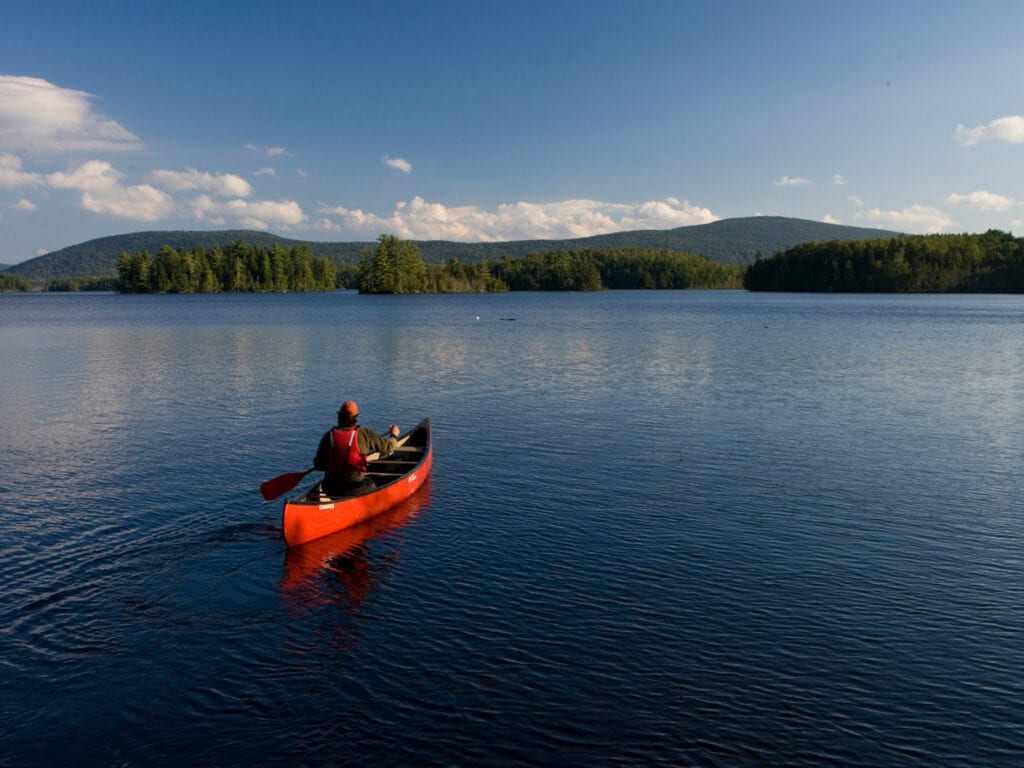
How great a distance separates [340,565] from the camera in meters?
14.0

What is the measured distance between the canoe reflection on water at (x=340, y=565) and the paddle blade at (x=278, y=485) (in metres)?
1.90

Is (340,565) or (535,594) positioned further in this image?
(340,565)

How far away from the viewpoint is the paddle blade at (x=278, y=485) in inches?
645

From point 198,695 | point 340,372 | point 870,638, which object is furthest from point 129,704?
point 340,372

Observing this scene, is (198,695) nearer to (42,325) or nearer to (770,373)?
(770,373)

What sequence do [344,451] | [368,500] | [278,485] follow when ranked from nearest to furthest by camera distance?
[344,451] < [368,500] < [278,485]

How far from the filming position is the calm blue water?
8508mm

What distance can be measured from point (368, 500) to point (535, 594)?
5489 mm

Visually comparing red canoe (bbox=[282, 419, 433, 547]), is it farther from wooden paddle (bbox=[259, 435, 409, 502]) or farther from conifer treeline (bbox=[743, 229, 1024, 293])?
conifer treeline (bbox=[743, 229, 1024, 293])

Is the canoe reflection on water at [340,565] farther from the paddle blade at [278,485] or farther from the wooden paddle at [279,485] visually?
the paddle blade at [278,485]

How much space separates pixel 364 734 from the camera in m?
Answer: 8.48

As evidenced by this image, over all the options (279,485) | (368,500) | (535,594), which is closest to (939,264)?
(368,500)

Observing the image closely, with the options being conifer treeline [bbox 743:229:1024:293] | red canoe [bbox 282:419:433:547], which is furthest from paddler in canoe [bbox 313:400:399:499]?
conifer treeline [bbox 743:229:1024:293]

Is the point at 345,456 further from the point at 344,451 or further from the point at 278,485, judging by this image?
the point at 278,485
